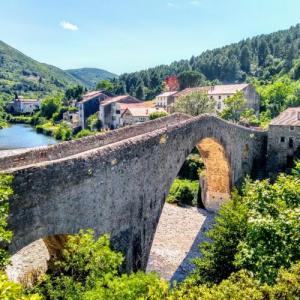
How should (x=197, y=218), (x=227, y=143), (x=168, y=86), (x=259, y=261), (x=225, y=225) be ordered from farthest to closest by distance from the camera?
1. (x=168, y=86)
2. (x=197, y=218)
3. (x=227, y=143)
4. (x=225, y=225)
5. (x=259, y=261)

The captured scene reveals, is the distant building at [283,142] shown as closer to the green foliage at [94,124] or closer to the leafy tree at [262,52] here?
the green foliage at [94,124]

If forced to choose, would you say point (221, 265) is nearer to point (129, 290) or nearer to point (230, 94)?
point (129, 290)

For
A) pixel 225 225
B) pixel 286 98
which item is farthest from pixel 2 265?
pixel 286 98

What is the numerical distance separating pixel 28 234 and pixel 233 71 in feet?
430

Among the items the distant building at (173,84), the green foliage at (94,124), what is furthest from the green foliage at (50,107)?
the distant building at (173,84)

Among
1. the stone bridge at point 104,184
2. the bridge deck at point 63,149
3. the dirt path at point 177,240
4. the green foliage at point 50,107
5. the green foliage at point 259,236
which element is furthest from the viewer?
the green foliage at point 50,107

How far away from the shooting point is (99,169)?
1393cm

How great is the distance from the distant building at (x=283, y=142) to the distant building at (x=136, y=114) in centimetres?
3403

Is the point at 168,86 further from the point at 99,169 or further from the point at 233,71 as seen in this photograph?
the point at 99,169

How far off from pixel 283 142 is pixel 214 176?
9.81 m

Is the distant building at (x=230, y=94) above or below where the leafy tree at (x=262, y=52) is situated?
below

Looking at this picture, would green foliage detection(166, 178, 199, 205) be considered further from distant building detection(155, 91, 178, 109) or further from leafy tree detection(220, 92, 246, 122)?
distant building detection(155, 91, 178, 109)

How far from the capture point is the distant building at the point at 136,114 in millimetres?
74125

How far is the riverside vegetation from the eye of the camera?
8.39m
